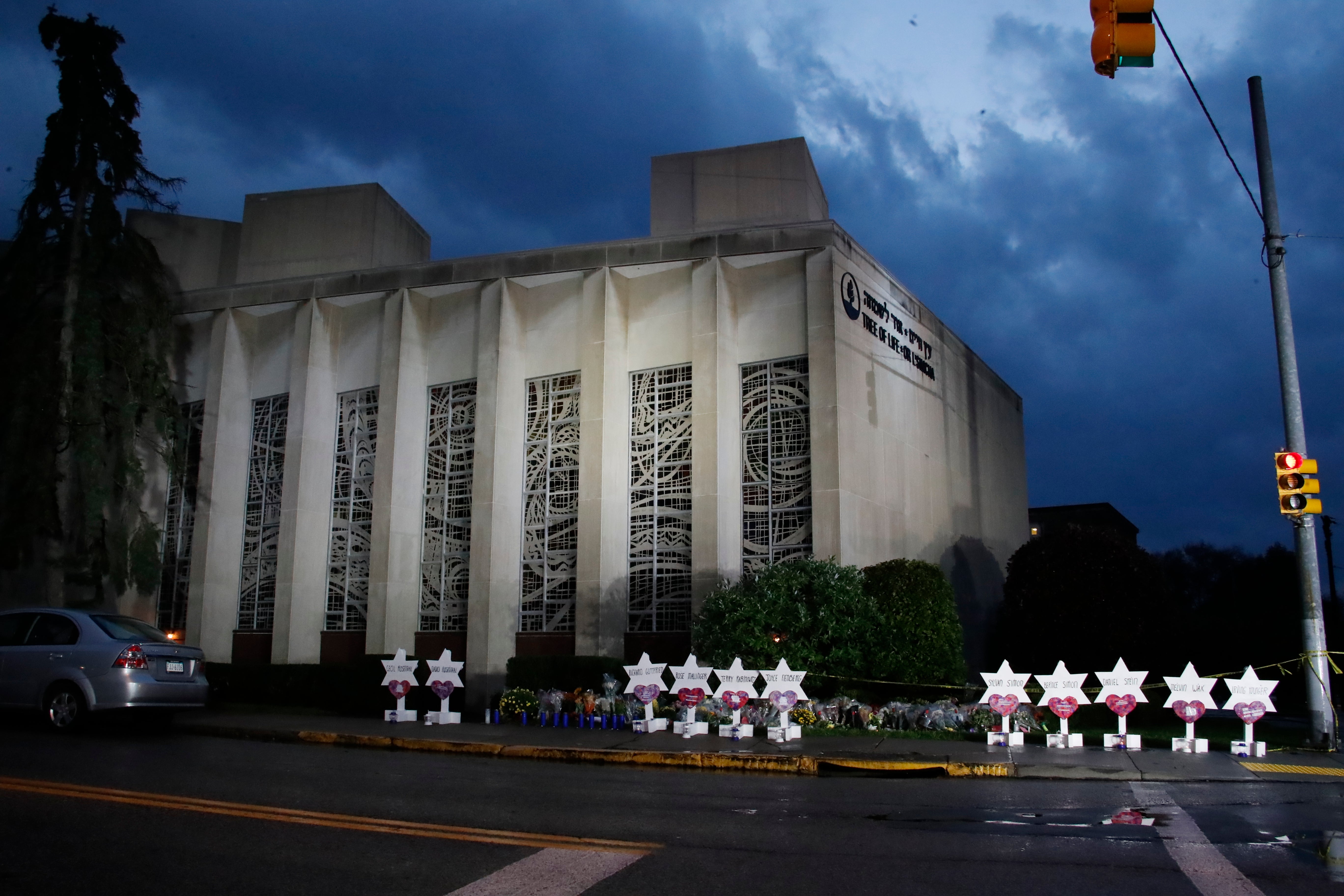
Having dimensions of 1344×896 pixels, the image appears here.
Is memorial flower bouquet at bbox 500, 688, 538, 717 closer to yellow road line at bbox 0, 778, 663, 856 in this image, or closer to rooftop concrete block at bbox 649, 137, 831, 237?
yellow road line at bbox 0, 778, 663, 856

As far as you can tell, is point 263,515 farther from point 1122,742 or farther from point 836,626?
point 1122,742

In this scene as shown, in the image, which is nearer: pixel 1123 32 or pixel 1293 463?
pixel 1123 32

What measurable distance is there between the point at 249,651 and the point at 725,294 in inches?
553

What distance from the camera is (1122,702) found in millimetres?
12578

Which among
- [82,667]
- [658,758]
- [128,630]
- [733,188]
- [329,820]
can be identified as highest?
[733,188]

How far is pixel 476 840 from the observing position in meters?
6.48

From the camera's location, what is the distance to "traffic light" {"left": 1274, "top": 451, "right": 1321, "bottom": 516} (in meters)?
12.8

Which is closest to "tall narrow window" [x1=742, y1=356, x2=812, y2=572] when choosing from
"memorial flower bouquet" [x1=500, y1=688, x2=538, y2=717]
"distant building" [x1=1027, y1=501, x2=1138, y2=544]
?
"memorial flower bouquet" [x1=500, y1=688, x2=538, y2=717]

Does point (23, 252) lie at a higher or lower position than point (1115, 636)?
higher

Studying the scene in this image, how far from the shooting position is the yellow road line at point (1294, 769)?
A: 34.3ft

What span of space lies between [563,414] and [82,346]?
10051 millimetres

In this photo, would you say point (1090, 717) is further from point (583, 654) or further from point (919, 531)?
point (583, 654)

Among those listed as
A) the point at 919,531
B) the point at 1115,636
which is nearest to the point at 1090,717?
the point at 1115,636

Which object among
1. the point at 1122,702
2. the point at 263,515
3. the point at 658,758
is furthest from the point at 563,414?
the point at 1122,702
